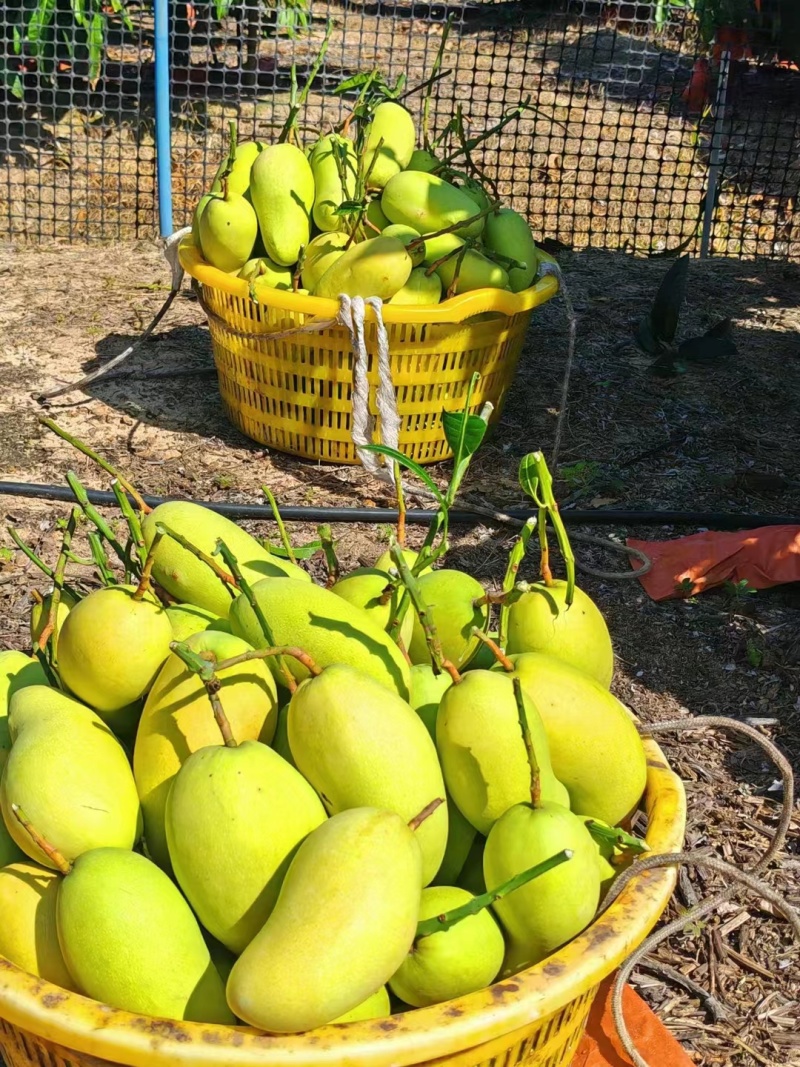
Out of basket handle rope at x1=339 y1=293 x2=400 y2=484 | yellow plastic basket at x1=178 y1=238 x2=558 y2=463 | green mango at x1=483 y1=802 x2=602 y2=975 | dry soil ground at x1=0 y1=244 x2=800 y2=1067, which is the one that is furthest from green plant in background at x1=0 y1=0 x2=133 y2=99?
green mango at x1=483 y1=802 x2=602 y2=975

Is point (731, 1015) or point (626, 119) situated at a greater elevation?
point (626, 119)

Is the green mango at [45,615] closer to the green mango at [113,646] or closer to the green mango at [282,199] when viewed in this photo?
the green mango at [113,646]

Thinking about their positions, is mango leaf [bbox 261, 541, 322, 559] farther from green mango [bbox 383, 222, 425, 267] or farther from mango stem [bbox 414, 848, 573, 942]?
green mango [bbox 383, 222, 425, 267]

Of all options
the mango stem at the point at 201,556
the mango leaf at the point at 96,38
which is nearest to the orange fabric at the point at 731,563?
the mango stem at the point at 201,556

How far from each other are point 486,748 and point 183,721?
1.12 feet

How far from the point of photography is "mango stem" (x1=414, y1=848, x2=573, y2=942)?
44.1 inches

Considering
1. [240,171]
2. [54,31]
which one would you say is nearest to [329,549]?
[240,171]

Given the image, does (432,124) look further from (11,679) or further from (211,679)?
(211,679)

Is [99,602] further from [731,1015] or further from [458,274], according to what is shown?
[458,274]

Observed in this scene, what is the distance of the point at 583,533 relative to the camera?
315 cm

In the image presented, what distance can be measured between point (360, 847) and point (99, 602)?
47 cm

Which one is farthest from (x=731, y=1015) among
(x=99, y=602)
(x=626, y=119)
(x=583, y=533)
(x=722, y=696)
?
(x=626, y=119)

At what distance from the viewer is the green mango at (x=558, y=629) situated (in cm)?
153

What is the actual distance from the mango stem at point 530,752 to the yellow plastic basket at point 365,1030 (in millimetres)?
148
